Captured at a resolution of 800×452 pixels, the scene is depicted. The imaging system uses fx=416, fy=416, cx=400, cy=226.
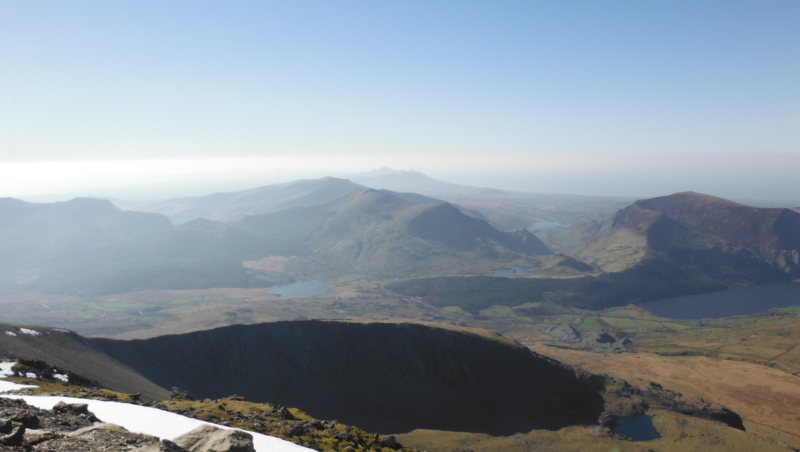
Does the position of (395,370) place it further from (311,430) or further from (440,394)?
(311,430)

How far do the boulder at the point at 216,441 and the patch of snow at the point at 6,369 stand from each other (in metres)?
34.4

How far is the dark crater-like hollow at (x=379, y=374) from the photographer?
84.6 meters

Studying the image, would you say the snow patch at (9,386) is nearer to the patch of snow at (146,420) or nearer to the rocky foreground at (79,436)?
the patch of snow at (146,420)

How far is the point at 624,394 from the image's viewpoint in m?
104

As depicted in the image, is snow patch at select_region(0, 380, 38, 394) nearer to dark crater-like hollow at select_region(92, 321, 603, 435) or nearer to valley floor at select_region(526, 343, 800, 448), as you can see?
dark crater-like hollow at select_region(92, 321, 603, 435)

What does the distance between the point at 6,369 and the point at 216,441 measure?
40.9 meters

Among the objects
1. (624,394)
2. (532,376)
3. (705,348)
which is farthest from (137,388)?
(705,348)

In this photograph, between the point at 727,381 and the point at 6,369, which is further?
the point at 727,381

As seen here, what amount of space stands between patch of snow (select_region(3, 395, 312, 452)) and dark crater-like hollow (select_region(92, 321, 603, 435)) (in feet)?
167

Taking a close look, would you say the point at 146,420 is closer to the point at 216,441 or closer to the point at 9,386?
the point at 216,441

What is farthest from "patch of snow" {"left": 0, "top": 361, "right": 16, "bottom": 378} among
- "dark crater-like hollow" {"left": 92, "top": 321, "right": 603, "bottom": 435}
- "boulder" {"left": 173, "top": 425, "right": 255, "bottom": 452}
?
"boulder" {"left": 173, "top": 425, "right": 255, "bottom": 452}

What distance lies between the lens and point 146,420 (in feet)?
106

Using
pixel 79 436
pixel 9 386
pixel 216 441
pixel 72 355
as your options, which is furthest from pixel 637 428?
pixel 72 355

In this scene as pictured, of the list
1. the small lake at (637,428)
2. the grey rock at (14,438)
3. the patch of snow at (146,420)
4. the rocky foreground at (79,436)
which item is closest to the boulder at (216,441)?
the rocky foreground at (79,436)
